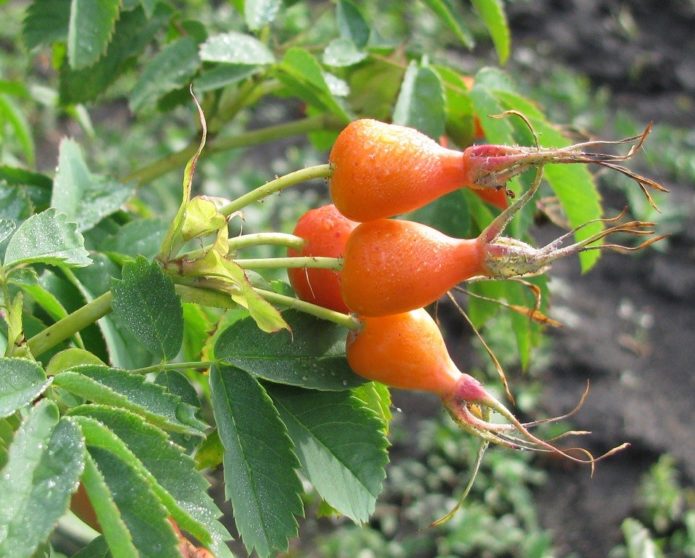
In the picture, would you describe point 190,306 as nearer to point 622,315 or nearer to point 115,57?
point 115,57

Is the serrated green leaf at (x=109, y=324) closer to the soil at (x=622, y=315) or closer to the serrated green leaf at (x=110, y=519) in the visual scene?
the serrated green leaf at (x=110, y=519)

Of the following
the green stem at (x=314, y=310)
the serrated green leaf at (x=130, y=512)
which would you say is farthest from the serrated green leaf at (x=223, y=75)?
the serrated green leaf at (x=130, y=512)

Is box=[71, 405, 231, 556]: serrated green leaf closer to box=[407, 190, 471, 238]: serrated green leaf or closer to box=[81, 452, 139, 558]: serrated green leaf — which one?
box=[81, 452, 139, 558]: serrated green leaf

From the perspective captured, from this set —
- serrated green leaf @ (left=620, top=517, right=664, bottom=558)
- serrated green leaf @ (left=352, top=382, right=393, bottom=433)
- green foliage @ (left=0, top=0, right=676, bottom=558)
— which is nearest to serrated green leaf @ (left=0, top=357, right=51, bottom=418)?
green foliage @ (left=0, top=0, right=676, bottom=558)

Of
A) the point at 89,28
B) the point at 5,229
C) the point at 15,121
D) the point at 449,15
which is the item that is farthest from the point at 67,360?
the point at 15,121

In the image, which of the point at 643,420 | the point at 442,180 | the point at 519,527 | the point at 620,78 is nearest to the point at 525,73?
the point at 620,78
